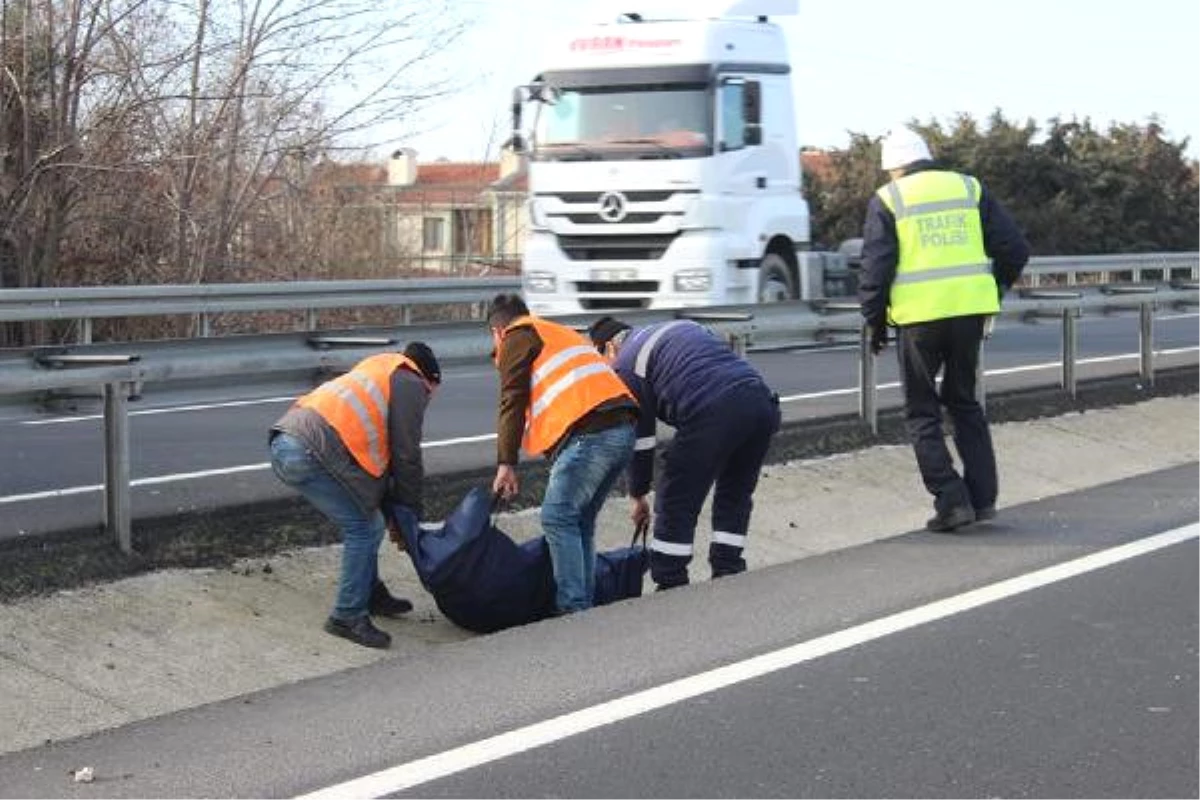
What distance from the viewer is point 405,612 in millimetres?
8578

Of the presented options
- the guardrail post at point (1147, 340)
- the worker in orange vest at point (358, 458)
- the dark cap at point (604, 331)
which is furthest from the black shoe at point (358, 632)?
the guardrail post at point (1147, 340)

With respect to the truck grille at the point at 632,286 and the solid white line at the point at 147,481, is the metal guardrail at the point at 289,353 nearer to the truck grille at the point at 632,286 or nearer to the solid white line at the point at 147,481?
the solid white line at the point at 147,481

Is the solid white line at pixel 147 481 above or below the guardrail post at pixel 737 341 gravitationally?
below

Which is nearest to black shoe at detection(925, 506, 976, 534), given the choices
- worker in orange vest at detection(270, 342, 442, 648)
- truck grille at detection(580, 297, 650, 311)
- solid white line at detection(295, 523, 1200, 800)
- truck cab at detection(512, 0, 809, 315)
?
solid white line at detection(295, 523, 1200, 800)

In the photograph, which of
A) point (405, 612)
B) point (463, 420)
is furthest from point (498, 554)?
point (463, 420)

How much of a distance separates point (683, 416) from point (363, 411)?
4.94 feet

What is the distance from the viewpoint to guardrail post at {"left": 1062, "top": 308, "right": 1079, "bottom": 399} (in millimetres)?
14773

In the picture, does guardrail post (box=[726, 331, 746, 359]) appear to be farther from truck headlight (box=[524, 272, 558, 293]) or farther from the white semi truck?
truck headlight (box=[524, 272, 558, 293])

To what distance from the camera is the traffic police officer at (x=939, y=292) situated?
10070mm

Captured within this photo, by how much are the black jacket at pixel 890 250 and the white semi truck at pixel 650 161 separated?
11.1 m

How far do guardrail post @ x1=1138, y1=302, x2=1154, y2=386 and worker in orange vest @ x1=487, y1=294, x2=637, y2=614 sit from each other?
8479mm

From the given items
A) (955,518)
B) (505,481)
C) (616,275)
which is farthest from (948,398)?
(616,275)

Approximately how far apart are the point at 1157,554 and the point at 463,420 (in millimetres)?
5631

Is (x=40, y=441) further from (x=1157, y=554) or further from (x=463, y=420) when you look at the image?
(x=1157, y=554)
